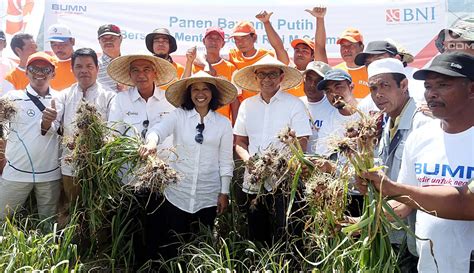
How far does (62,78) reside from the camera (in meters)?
5.71

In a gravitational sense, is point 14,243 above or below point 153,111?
below

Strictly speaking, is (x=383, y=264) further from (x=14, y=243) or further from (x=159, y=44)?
(x=159, y=44)

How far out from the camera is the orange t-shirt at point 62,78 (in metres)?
5.69

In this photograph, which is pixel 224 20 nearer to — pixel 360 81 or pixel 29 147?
pixel 360 81

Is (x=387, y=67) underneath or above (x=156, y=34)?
underneath

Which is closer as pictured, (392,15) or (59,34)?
(59,34)

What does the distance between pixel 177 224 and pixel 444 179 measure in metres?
2.14

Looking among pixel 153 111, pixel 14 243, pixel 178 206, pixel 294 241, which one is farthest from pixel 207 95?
pixel 14 243

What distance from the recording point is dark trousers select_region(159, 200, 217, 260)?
13.5 feet

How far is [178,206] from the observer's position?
13.5 feet

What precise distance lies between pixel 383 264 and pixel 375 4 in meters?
6.05

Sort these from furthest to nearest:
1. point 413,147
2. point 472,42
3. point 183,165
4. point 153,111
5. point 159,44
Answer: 1. point 159,44
2. point 153,111
3. point 183,165
4. point 472,42
5. point 413,147

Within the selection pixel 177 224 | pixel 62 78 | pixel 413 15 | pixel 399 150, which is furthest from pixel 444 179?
pixel 413 15

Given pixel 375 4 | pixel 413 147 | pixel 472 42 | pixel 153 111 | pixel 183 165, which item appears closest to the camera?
pixel 413 147
